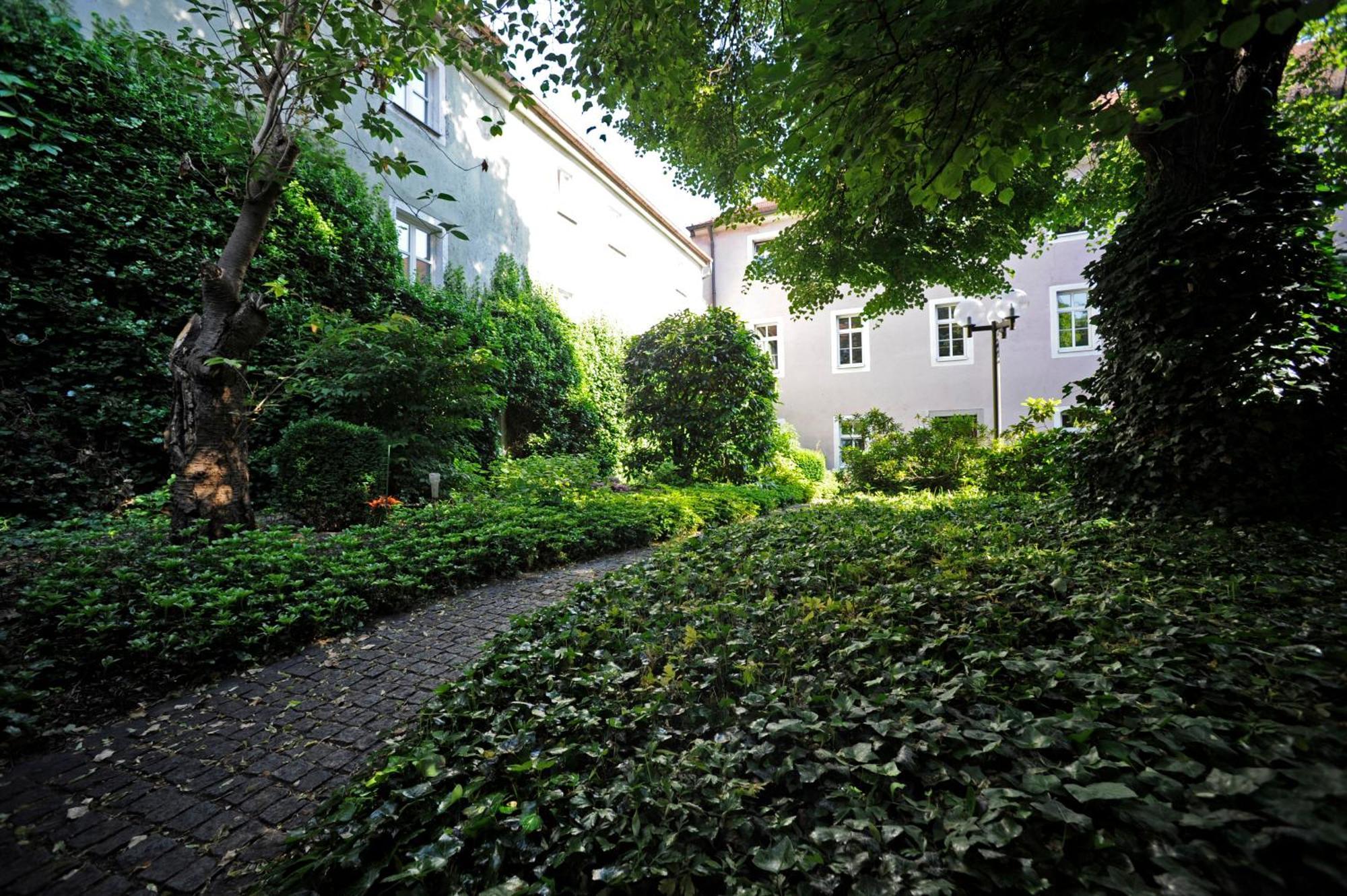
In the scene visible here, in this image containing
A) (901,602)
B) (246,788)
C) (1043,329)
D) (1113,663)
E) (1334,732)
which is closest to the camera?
(1334,732)

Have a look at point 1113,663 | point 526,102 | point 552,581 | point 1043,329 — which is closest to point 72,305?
point 526,102

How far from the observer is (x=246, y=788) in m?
1.83

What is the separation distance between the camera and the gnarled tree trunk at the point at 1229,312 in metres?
3.29

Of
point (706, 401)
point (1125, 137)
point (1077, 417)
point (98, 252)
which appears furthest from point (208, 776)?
point (706, 401)

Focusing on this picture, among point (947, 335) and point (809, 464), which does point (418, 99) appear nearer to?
point (809, 464)

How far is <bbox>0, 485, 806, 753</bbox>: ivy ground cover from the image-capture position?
7.88ft

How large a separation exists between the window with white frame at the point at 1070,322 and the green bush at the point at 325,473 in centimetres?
1674

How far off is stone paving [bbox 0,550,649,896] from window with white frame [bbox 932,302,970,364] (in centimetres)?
1571

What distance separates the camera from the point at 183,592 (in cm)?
280

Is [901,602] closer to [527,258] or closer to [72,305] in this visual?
[72,305]

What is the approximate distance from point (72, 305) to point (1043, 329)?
62.0ft

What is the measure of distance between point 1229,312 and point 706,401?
22.6 ft

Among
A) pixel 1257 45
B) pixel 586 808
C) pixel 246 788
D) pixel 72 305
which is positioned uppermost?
pixel 1257 45

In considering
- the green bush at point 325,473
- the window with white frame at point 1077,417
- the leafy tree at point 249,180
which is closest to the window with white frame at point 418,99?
the leafy tree at point 249,180
